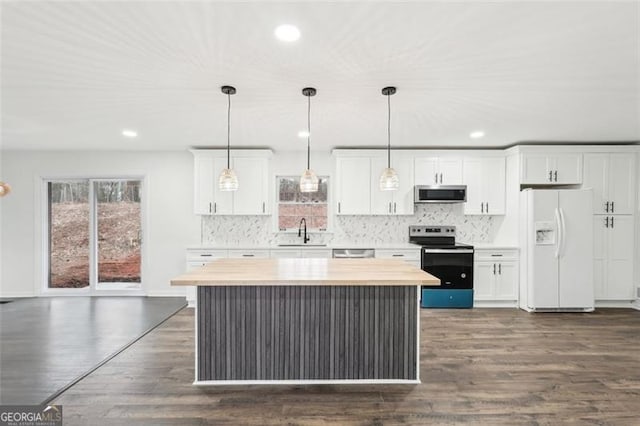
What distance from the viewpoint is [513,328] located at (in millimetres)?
3949

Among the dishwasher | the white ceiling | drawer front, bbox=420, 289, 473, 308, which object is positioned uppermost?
the white ceiling

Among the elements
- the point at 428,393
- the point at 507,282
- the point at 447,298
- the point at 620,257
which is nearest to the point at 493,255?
the point at 507,282

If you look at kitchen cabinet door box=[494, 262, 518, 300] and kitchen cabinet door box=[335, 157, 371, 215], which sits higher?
kitchen cabinet door box=[335, 157, 371, 215]

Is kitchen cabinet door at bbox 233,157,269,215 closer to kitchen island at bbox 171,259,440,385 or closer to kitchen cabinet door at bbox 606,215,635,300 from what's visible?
kitchen island at bbox 171,259,440,385

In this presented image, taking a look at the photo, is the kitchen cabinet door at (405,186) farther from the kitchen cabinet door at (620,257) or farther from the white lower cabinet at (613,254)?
the kitchen cabinet door at (620,257)

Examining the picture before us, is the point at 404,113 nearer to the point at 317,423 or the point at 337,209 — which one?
the point at 337,209

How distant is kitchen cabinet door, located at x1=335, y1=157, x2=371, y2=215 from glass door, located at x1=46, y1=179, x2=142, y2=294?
132 inches

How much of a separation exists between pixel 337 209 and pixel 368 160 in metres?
0.90

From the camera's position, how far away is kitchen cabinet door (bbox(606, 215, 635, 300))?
188 inches

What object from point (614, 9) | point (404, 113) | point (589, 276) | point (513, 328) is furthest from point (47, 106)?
point (589, 276)

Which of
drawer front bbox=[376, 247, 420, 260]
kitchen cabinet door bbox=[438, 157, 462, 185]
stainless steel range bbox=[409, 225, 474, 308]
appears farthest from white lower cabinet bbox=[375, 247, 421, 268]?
kitchen cabinet door bbox=[438, 157, 462, 185]

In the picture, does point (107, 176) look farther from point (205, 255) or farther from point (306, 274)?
point (306, 274)

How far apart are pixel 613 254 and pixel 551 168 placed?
1533mm
